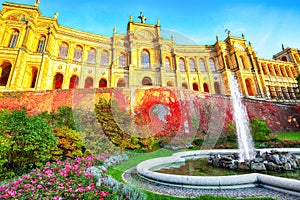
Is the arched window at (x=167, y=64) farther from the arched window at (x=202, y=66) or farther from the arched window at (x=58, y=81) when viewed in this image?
the arched window at (x=58, y=81)

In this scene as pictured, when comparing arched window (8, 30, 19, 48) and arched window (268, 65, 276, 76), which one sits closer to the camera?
arched window (8, 30, 19, 48)

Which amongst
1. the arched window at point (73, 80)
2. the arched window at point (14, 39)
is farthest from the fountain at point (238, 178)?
the arched window at point (14, 39)

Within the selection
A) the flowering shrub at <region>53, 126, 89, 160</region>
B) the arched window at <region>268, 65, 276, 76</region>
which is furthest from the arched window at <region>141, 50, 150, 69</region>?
the arched window at <region>268, 65, 276, 76</region>

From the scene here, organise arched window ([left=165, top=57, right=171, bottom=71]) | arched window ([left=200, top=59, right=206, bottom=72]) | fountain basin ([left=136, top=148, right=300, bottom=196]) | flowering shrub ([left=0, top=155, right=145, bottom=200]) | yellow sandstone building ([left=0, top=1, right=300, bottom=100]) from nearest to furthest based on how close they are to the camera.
A: fountain basin ([left=136, top=148, right=300, bottom=196]), flowering shrub ([left=0, top=155, right=145, bottom=200]), yellow sandstone building ([left=0, top=1, right=300, bottom=100]), arched window ([left=165, top=57, right=171, bottom=71]), arched window ([left=200, top=59, right=206, bottom=72])

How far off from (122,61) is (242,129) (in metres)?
21.8

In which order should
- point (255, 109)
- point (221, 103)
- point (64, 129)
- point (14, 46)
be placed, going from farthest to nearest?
1. point (14, 46)
2. point (255, 109)
3. point (221, 103)
4. point (64, 129)

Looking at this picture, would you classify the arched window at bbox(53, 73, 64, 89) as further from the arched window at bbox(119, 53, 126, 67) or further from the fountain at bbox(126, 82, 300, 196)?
the fountain at bbox(126, 82, 300, 196)

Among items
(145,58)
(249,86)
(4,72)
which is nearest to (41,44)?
(4,72)

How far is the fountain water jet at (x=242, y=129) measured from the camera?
6082mm

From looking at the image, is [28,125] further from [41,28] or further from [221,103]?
[41,28]

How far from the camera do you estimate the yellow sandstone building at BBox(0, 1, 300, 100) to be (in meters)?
18.9

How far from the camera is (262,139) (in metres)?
10.5

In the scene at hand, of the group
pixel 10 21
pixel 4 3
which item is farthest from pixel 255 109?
pixel 4 3

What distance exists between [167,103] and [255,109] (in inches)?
407
